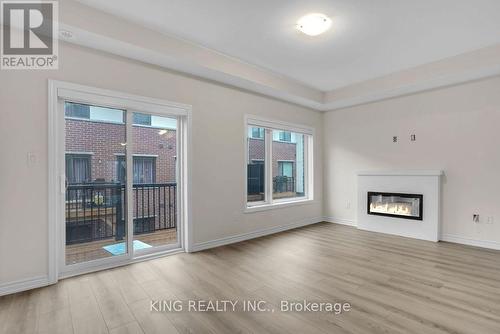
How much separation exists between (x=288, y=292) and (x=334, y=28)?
2.97 m

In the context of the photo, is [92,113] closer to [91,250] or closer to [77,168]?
→ [77,168]

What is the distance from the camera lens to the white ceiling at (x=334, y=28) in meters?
2.66

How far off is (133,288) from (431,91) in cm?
540

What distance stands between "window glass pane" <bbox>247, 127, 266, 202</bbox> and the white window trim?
7 centimetres

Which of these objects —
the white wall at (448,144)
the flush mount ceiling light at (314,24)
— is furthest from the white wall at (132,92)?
Answer: the flush mount ceiling light at (314,24)

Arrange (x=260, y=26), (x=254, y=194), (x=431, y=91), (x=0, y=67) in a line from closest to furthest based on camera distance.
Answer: (x=0, y=67)
(x=260, y=26)
(x=431, y=91)
(x=254, y=194)

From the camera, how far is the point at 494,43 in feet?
11.3

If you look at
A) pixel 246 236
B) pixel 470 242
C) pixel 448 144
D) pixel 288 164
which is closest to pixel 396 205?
pixel 470 242

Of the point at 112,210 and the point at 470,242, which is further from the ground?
the point at 112,210

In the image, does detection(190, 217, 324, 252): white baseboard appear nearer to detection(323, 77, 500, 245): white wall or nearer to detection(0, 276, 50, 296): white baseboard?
detection(323, 77, 500, 245): white wall

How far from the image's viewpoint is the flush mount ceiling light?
113 inches

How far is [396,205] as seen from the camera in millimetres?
4988

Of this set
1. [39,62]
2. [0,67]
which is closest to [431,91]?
[39,62]

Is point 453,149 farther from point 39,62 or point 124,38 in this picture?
point 39,62
